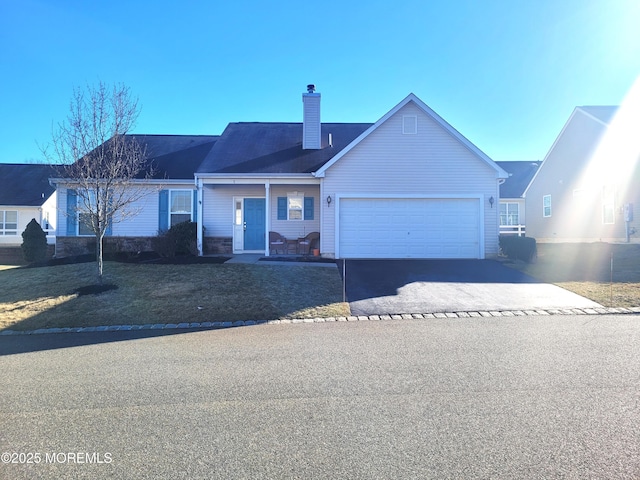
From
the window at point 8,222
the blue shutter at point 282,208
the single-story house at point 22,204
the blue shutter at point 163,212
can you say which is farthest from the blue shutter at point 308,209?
the window at point 8,222

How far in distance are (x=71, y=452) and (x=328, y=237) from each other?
1193cm

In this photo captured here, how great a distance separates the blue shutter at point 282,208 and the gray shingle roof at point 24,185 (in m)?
18.0

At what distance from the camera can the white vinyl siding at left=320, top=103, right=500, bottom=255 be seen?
1465cm

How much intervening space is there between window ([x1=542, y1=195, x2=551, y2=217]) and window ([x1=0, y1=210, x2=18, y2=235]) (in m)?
34.1

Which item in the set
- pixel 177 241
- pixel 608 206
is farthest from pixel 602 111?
pixel 177 241

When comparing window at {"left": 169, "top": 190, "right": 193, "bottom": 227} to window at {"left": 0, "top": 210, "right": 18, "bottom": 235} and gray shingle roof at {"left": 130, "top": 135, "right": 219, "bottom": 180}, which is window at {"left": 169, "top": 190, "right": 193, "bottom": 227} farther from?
window at {"left": 0, "top": 210, "right": 18, "bottom": 235}

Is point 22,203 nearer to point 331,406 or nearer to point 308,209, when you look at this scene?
point 308,209

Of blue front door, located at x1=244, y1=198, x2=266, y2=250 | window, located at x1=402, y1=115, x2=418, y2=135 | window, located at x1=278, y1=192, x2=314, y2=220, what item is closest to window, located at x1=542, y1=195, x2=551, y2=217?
window, located at x1=402, y1=115, x2=418, y2=135

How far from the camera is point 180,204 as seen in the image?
17125mm

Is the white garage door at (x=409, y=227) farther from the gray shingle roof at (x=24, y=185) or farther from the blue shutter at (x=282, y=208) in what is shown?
the gray shingle roof at (x=24, y=185)

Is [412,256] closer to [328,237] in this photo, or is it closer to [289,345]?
[328,237]

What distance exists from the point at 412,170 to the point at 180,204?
1011 centimetres

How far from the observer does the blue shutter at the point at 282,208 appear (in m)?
16.5


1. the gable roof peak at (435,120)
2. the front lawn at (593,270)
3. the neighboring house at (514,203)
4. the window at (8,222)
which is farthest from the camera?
the neighboring house at (514,203)
